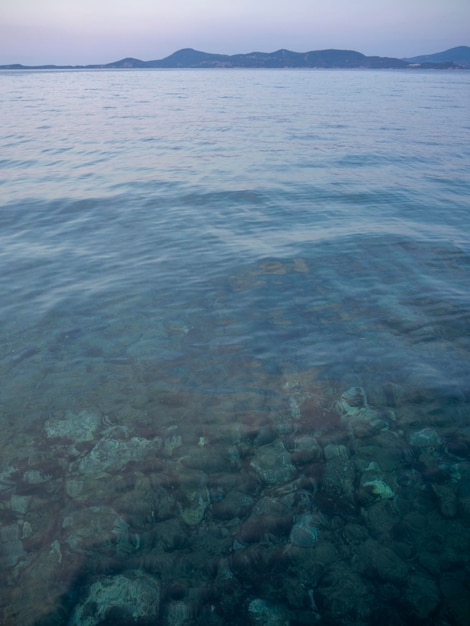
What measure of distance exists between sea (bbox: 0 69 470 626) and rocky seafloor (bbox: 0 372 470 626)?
0.02m

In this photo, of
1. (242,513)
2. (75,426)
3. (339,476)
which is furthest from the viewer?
(75,426)

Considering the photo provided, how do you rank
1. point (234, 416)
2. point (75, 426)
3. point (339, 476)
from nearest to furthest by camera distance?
point (339, 476) < point (75, 426) < point (234, 416)

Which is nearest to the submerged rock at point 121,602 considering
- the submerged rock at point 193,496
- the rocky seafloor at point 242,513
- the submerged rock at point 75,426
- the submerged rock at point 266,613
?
the rocky seafloor at point 242,513

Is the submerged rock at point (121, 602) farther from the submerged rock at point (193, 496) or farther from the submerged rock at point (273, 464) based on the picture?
the submerged rock at point (273, 464)

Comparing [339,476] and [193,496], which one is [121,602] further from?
[339,476]

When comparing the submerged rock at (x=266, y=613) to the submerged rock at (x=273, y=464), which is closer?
the submerged rock at (x=266, y=613)

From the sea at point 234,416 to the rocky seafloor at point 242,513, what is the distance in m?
0.02

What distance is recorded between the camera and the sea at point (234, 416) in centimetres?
377

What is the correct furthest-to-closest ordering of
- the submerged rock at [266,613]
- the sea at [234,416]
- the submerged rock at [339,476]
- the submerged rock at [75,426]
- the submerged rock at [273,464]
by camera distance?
the submerged rock at [75,426], the submerged rock at [273,464], the submerged rock at [339,476], the sea at [234,416], the submerged rock at [266,613]

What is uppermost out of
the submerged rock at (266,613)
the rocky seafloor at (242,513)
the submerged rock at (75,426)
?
the submerged rock at (75,426)

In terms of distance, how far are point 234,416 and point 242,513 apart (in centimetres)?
144

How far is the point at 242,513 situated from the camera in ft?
14.4

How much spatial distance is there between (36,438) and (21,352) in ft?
7.14

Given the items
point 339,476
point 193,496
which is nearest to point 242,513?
point 193,496
